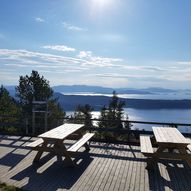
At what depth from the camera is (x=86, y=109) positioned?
50562 mm

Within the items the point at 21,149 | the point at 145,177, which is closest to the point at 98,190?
the point at 145,177

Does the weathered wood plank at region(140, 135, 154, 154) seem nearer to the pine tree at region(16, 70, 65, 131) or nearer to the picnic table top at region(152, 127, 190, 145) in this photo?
the picnic table top at region(152, 127, 190, 145)

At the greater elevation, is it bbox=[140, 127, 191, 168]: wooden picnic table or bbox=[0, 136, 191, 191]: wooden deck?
bbox=[140, 127, 191, 168]: wooden picnic table

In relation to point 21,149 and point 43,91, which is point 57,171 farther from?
point 43,91

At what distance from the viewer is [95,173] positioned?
23.5 feet

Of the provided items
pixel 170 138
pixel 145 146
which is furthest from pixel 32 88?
pixel 170 138

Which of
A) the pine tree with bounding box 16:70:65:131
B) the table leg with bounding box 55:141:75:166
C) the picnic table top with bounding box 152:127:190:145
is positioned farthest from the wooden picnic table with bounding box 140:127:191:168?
the pine tree with bounding box 16:70:65:131

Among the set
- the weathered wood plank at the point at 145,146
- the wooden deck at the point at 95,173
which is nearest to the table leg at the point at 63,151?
the wooden deck at the point at 95,173

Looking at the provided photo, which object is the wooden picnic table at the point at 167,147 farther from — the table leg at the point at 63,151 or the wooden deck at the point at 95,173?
the table leg at the point at 63,151

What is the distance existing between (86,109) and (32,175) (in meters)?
43.6

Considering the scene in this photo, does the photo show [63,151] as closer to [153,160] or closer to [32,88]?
[153,160]

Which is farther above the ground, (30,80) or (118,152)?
(30,80)

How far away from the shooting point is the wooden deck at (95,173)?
6301 mm

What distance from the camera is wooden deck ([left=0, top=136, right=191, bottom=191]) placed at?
6.30 meters
